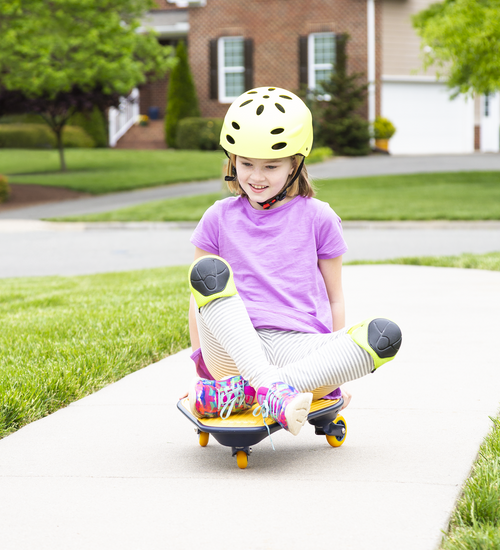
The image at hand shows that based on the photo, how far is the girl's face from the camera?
10.8 ft

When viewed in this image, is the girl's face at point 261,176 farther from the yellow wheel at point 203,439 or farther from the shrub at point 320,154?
the shrub at point 320,154

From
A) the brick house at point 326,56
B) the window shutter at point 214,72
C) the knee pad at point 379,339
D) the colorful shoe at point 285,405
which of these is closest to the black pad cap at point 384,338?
the knee pad at point 379,339

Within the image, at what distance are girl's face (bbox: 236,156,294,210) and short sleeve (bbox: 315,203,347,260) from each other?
0.21 metres

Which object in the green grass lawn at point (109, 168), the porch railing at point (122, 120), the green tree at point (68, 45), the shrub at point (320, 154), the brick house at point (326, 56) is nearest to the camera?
the green tree at point (68, 45)

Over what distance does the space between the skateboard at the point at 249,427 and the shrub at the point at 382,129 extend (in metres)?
28.1

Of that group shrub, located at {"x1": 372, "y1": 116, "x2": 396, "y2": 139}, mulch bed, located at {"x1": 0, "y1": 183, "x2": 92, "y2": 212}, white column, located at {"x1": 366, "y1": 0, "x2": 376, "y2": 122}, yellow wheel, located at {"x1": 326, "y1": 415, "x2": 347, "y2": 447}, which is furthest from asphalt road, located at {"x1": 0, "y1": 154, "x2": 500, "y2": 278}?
white column, located at {"x1": 366, "y1": 0, "x2": 376, "y2": 122}

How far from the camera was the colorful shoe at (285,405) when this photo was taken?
278 cm

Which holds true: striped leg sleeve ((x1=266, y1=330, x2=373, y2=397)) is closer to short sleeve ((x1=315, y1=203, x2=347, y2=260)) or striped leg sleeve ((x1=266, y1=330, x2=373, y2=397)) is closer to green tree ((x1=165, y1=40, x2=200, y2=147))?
short sleeve ((x1=315, y1=203, x2=347, y2=260))

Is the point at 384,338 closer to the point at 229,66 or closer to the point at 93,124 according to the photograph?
the point at 229,66

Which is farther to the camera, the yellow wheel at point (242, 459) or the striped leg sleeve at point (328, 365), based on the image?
the yellow wheel at point (242, 459)

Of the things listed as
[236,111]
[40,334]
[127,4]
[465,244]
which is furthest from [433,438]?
[127,4]

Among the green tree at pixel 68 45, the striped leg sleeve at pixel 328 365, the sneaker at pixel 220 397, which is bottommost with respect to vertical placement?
the sneaker at pixel 220 397

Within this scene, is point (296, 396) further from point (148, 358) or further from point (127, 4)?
point (127, 4)

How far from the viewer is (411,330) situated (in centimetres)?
559
